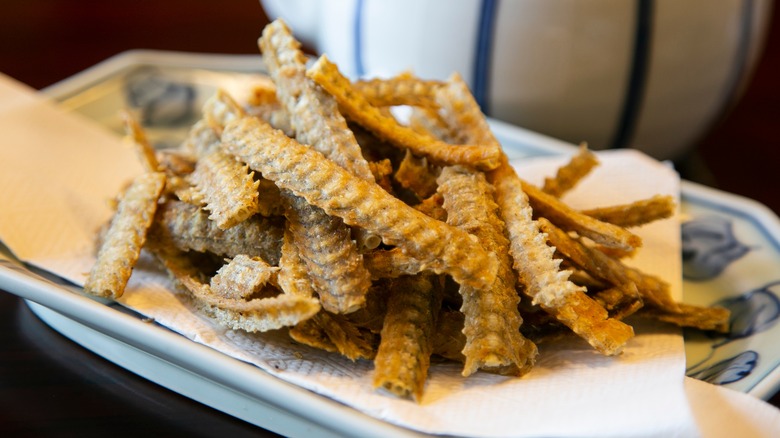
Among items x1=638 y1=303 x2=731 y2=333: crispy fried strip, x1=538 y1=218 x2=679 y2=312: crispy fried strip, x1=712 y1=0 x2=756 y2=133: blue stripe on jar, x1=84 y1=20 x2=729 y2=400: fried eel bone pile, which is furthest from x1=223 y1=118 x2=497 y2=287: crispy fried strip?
x1=712 y1=0 x2=756 y2=133: blue stripe on jar

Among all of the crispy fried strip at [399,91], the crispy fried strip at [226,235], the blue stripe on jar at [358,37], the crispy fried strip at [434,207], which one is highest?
the blue stripe on jar at [358,37]

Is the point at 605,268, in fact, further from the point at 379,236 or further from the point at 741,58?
the point at 741,58

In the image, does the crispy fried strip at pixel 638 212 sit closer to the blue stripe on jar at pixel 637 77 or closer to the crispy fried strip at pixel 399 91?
the crispy fried strip at pixel 399 91

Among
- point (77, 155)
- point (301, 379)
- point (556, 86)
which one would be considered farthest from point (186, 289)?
point (556, 86)

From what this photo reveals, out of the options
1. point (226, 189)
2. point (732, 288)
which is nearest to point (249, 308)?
point (226, 189)

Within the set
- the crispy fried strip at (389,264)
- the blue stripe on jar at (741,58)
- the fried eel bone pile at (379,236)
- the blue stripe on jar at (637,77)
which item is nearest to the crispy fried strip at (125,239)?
the fried eel bone pile at (379,236)

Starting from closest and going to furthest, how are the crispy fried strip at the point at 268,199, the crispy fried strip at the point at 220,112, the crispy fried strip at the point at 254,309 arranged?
the crispy fried strip at the point at 254,309
the crispy fried strip at the point at 268,199
the crispy fried strip at the point at 220,112

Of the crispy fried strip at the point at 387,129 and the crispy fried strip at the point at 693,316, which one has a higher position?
the crispy fried strip at the point at 387,129
